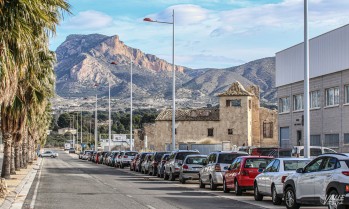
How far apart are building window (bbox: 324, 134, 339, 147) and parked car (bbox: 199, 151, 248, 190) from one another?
19725 mm

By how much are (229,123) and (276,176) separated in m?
72.0

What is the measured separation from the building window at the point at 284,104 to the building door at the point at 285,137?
165 cm

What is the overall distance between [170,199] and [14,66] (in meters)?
7.48

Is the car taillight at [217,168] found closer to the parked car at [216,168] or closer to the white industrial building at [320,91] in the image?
the parked car at [216,168]

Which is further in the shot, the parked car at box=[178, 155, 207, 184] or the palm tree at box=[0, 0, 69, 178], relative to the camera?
the parked car at box=[178, 155, 207, 184]

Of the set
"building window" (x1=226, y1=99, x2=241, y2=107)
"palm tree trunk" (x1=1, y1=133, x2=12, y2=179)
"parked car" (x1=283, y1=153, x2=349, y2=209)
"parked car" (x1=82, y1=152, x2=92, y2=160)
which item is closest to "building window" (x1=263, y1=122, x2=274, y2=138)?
"building window" (x1=226, y1=99, x2=241, y2=107)

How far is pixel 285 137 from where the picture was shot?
59.2 meters

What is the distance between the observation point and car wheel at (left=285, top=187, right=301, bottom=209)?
751 inches

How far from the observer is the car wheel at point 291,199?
19064mm

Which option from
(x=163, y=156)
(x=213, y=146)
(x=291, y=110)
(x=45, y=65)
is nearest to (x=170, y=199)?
(x=45, y=65)

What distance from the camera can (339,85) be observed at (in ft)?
156

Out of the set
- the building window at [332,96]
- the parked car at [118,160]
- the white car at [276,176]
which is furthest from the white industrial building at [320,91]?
the white car at [276,176]

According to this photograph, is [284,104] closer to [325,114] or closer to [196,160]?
[325,114]

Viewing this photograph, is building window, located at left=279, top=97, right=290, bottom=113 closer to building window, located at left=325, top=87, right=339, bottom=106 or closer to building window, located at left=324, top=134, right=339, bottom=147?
building window, located at left=325, top=87, right=339, bottom=106
